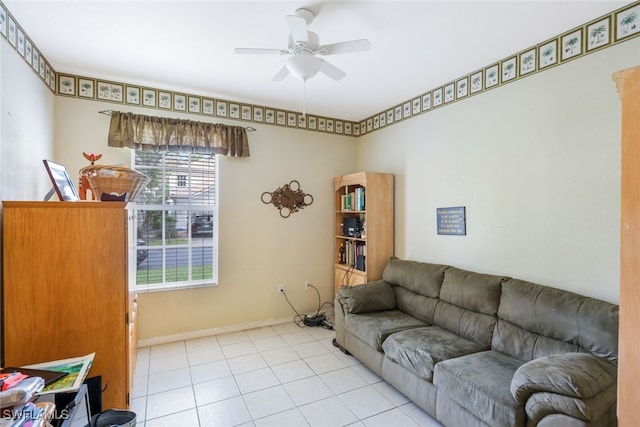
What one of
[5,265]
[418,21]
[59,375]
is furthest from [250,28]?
[59,375]

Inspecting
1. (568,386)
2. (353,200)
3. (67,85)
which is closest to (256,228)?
(353,200)

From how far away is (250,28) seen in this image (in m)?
2.19

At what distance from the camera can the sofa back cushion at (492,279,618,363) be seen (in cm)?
178

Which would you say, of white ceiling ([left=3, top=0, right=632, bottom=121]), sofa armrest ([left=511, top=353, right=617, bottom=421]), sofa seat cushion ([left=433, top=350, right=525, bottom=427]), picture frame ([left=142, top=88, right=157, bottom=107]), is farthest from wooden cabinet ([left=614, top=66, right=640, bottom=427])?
picture frame ([left=142, top=88, right=157, bottom=107])

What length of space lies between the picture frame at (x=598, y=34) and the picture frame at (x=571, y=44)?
46 millimetres

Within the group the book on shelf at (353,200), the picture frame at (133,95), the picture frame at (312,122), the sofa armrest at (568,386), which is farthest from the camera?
the picture frame at (312,122)

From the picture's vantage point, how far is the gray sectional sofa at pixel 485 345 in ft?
4.89

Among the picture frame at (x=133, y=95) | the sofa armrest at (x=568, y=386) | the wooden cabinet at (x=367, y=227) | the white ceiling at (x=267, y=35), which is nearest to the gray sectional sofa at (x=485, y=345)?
the sofa armrest at (x=568, y=386)

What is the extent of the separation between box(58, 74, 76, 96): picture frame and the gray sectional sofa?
3314mm

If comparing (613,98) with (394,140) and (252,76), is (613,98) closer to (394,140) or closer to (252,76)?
(394,140)

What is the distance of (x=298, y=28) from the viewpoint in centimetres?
182

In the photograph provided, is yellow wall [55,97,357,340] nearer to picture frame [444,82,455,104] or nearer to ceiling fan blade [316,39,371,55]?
picture frame [444,82,455,104]

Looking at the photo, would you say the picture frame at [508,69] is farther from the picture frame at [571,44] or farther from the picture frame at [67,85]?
the picture frame at [67,85]

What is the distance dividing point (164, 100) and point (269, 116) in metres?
1.19
